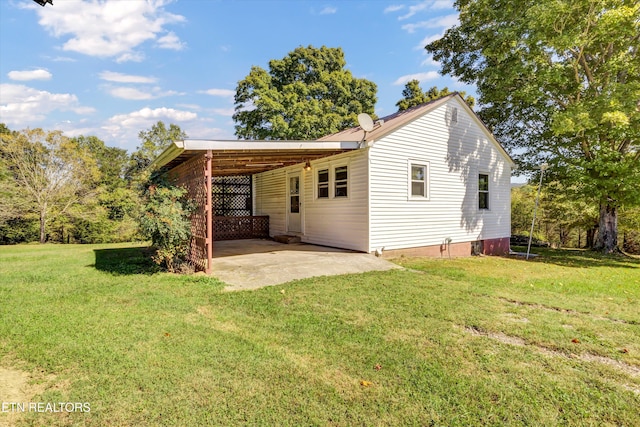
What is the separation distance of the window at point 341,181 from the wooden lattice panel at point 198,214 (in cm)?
402

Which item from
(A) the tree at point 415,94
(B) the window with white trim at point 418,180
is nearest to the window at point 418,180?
(B) the window with white trim at point 418,180

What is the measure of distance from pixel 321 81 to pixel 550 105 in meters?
15.3

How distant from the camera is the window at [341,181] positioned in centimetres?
941

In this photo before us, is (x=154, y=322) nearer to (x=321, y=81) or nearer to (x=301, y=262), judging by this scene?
(x=301, y=262)

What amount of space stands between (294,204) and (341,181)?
2914 mm

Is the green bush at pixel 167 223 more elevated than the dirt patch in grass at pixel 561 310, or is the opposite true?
the green bush at pixel 167 223

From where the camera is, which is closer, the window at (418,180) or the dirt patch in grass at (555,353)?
the dirt patch in grass at (555,353)

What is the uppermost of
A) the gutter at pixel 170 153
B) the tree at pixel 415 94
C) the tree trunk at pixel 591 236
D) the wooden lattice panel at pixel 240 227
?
the tree at pixel 415 94

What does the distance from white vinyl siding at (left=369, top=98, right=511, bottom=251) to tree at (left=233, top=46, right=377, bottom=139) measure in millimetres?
12681

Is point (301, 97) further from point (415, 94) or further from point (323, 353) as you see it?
point (323, 353)

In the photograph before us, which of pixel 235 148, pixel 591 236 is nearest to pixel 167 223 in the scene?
pixel 235 148

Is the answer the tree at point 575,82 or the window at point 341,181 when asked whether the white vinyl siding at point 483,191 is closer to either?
the tree at point 575,82

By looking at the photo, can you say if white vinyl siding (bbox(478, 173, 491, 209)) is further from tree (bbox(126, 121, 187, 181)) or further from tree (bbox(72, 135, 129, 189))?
tree (bbox(72, 135, 129, 189))

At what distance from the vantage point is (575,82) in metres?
11.8
